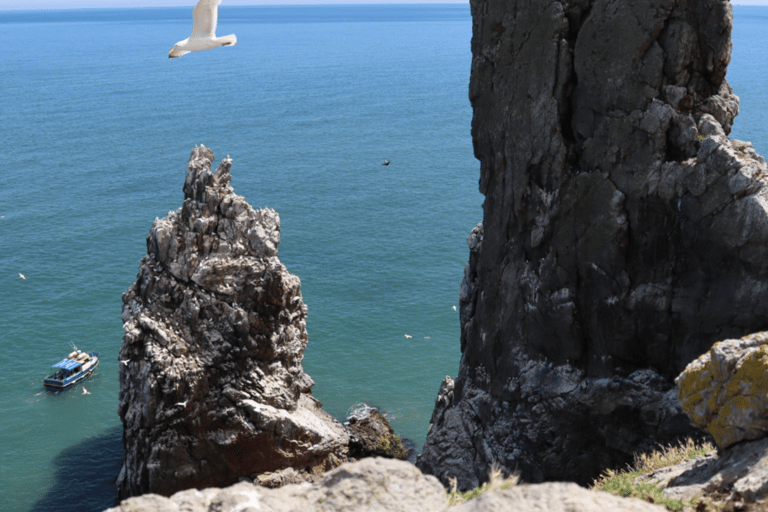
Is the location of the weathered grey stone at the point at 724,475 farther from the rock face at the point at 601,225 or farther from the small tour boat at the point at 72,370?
the small tour boat at the point at 72,370

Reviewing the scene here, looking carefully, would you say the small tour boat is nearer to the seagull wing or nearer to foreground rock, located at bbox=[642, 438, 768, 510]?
the seagull wing

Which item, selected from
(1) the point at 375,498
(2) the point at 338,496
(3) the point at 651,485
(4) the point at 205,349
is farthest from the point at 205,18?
(4) the point at 205,349

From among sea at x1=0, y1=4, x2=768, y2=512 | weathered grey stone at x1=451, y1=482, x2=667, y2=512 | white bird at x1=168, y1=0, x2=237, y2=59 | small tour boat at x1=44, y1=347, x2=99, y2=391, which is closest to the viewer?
weathered grey stone at x1=451, y1=482, x2=667, y2=512

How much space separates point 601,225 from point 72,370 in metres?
45.3

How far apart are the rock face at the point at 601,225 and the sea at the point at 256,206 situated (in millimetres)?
19873

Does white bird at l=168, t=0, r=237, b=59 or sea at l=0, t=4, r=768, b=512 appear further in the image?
sea at l=0, t=4, r=768, b=512

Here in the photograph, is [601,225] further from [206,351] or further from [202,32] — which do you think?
[206,351]

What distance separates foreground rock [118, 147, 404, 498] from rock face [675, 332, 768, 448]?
26456 millimetres

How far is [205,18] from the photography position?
69.7 ft

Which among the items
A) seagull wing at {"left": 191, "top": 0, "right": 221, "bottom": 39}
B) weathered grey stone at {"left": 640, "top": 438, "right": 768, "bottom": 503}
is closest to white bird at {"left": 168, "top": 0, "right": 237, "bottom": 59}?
seagull wing at {"left": 191, "top": 0, "right": 221, "bottom": 39}

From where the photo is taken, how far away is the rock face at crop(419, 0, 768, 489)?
1010 inches

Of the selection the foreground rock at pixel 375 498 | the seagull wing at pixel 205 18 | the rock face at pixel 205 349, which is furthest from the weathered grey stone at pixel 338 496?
the rock face at pixel 205 349

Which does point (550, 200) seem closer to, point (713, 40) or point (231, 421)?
point (713, 40)

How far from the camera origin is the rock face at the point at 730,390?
52.5 ft
